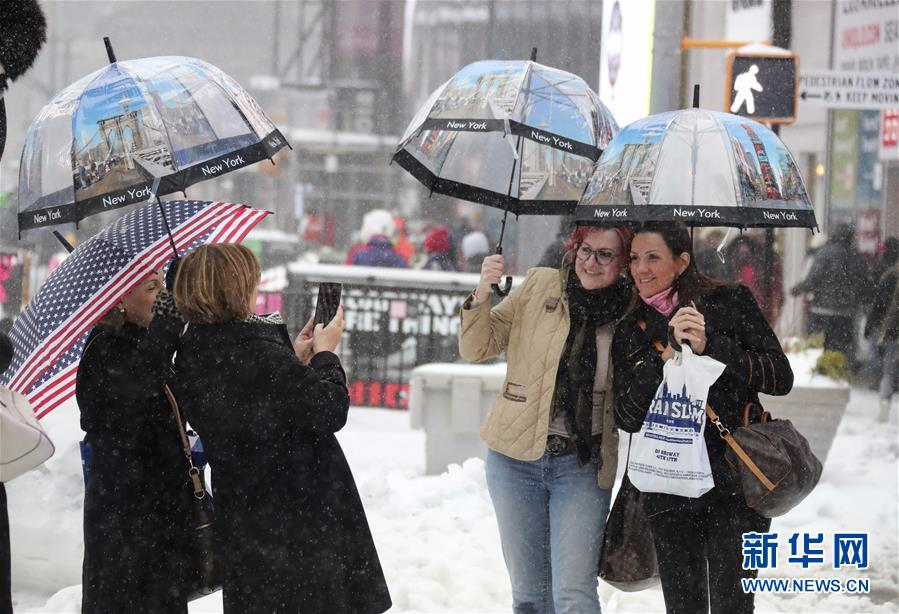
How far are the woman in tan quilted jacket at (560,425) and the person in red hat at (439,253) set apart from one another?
9009mm

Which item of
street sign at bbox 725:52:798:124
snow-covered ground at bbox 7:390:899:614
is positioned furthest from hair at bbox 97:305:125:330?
street sign at bbox 725:52:798:124

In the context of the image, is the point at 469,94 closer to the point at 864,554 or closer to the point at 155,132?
the point at 155,132

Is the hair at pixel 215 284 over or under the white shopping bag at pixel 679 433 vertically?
over

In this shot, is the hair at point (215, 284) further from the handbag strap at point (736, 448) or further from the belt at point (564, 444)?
the handbag strap at point (736, 448)

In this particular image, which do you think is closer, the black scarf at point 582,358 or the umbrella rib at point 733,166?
the umbrella rib at point 733,166

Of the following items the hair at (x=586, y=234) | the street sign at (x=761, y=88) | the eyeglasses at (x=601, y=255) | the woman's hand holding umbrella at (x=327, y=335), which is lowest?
the woman's hand holding umbrella at (x=327, y=335)

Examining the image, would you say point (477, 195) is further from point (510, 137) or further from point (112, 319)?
point (112, 319)

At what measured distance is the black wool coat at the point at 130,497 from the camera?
156 inches

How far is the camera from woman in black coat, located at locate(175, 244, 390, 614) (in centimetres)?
364

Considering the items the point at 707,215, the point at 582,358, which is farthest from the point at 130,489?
the point at 707,215

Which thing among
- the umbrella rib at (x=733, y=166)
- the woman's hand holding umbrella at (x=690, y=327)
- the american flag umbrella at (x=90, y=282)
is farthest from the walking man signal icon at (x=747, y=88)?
the american flag umbrella at (x=90, y=282)

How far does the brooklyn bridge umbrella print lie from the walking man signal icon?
184 inches

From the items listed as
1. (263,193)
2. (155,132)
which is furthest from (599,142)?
(263,193)

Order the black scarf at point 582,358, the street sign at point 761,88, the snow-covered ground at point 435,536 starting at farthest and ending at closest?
the street sign at point 761,88, the snow-covered ground at point 435,536, the black scarf at point 582,358
